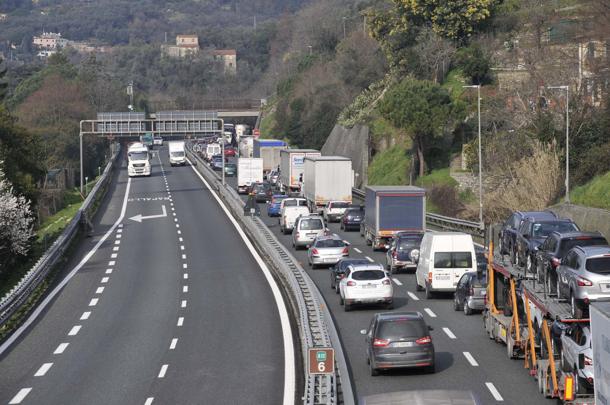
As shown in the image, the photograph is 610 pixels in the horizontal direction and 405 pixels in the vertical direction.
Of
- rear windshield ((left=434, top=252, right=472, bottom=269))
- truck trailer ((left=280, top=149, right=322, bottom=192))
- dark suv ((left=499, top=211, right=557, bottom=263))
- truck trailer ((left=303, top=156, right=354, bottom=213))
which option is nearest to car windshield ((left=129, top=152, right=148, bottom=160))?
truck trailer ((left=280, top=149, right=322, bottom=192))

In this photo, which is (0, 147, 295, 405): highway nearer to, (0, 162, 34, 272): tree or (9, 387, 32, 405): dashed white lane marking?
(9, 387, 32, 405): dashed white lane marking

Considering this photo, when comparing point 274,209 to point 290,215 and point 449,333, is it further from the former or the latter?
point 449,333

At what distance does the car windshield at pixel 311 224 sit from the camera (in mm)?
51375

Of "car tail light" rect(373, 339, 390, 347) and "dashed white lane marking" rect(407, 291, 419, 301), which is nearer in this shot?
"car tail light" rect(373, 339, 390, 347)

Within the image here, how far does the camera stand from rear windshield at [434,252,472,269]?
1403 inches

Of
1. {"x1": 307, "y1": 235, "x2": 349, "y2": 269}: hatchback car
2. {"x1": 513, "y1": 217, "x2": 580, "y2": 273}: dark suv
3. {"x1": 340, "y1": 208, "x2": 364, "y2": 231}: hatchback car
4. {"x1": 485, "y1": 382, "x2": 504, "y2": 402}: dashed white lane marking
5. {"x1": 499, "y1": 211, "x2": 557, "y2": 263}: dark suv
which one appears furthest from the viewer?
{"x1": 340, "y1": 208, "x2": 364, "y2": 231}: hatchback car

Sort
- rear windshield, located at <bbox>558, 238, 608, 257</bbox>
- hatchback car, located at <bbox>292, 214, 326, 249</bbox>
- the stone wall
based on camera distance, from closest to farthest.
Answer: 1. rear windshield, located at <bbox>558, 238, 608, 257</bbox>
2. hatchback car, located at <bbox>292, 214, 326, 249</bbox>
3. the stone wall

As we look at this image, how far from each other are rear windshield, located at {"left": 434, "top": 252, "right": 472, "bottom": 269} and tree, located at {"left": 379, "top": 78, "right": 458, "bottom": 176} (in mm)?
42182

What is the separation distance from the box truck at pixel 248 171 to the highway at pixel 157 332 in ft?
82.5

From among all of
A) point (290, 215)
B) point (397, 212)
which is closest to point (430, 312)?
point (397, 212)

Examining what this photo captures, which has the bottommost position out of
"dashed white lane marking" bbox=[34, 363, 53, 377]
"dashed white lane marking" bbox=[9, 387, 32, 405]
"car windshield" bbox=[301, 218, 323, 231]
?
"dashed white lane marking" bbox=[34, 363, 53, 377]

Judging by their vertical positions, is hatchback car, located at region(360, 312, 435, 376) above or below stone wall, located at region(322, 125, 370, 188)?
below

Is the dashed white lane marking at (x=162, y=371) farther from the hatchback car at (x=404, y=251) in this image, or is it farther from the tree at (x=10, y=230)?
the tree at (x=10, y=230)

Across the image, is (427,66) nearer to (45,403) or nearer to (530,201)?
(530,201)
